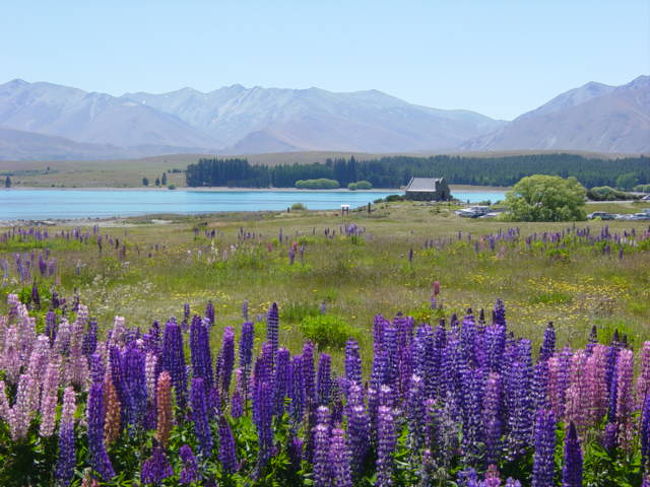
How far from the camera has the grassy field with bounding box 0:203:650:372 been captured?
15.2 meters

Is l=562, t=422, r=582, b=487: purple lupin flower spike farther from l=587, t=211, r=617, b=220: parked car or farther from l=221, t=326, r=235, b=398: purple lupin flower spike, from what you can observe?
l=587, t=211, r=617, b=220: parked car

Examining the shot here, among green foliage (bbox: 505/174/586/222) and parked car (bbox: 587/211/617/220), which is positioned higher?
green foliage (bbox: 505/174/586/222)

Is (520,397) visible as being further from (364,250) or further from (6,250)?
(6,250)

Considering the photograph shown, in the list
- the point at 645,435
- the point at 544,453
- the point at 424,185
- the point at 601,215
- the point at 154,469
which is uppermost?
the point at 424,185

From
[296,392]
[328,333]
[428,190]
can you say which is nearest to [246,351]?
[296,392]

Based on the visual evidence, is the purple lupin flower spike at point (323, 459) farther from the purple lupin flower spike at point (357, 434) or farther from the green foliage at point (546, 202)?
the green foliage at point (546, 202)

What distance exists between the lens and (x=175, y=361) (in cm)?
678

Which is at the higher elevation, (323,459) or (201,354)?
(201,354)

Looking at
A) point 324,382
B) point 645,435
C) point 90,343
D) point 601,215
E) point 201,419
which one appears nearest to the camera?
point 201,419

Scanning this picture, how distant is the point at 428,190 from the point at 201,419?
406ft

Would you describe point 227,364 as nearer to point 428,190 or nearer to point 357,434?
point 357,434

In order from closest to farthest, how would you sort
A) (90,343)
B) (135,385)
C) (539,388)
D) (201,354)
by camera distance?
(539,388)
(135,385)
(201,354)
(90,343)

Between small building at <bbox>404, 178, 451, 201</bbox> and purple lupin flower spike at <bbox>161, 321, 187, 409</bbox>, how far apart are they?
117606mm

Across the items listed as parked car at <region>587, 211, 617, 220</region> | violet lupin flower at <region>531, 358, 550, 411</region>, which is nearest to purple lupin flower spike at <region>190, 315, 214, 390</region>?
violet lupin flower at <region>531, 358, 550, 411</region>
